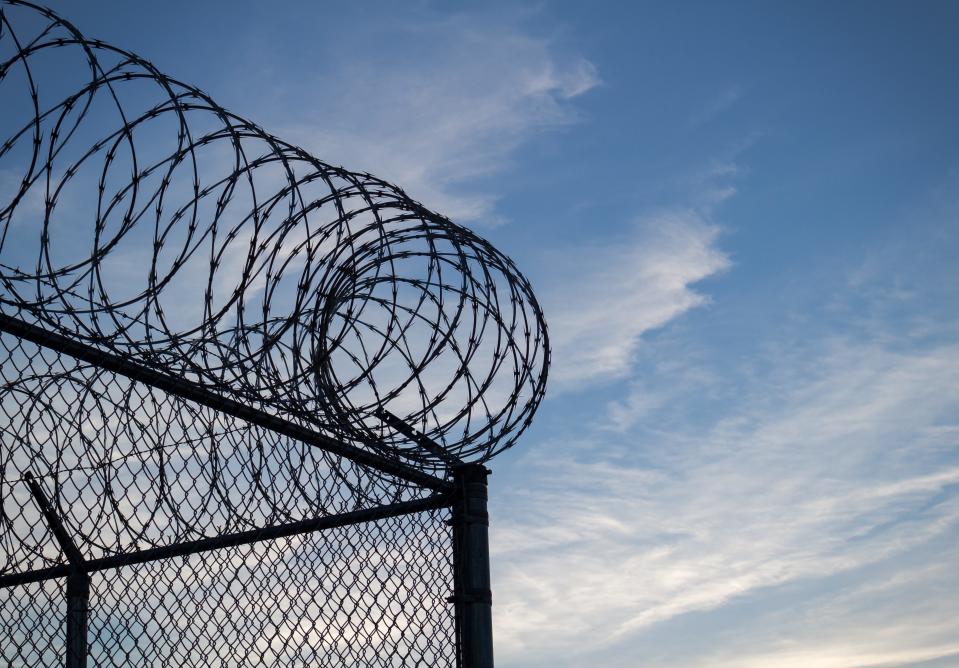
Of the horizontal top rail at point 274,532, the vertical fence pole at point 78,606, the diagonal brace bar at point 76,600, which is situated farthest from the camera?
the vertical fence pole at point 78,606

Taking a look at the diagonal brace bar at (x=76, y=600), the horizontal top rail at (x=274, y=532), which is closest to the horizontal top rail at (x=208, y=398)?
the horizontal top rail at (x=274, y=532)

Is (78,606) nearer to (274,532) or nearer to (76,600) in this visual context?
(76,600)

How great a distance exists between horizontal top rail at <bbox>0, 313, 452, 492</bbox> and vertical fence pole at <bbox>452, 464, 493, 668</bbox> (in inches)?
4.7

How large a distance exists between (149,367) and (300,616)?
127 centimetres

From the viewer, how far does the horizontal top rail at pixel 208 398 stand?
3.87 meters

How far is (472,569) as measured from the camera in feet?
16.3

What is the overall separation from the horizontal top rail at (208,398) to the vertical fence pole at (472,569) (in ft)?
0.39

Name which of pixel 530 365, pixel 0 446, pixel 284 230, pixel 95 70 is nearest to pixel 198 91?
pixel 95 70

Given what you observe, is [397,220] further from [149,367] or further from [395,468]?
[149,367]

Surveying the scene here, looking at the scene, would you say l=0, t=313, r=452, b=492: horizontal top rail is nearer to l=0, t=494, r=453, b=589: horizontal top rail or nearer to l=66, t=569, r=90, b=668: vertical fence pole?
l=0, t=494, r=453, b=589: horizontal top rail

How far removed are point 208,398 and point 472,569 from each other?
1.44m

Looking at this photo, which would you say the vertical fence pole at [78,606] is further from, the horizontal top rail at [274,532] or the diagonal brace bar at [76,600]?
the horizontal top rail at [274,532]

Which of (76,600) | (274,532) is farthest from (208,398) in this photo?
(76,600)

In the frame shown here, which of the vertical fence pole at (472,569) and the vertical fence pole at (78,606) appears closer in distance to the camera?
the vertical fence pole at (472,569)
